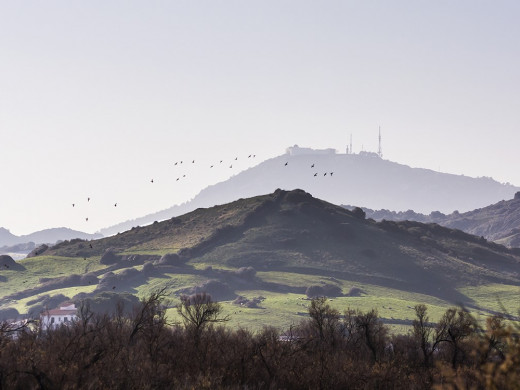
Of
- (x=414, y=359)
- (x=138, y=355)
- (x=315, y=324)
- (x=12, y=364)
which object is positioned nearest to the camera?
(x=12, y=364)

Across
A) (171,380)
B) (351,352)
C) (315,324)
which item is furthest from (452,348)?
(171,380)

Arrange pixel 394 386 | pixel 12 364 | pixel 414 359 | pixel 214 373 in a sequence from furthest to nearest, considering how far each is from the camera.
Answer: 1. pixel 414 359
2. pixel 394 386
3. pixel 214 373
4. pixel 12 364

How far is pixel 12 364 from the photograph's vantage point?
7419 centimetres

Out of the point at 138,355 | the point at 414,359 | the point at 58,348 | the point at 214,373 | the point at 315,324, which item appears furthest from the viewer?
the point at 315,324

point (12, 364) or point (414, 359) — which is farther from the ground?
point (12, 364)

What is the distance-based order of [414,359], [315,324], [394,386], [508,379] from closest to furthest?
[508,379] < [394,386] < [414,359] < [315,324]

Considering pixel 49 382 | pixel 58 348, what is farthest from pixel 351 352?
pixel 49 382

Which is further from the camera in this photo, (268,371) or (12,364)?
(268,371)

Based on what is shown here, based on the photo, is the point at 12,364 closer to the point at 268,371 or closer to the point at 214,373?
the point at 214,373

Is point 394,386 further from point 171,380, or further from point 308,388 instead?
point 171,380

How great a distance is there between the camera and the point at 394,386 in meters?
85.1

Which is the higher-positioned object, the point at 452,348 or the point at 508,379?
the point at 508,379

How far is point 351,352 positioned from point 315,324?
93.8 feet

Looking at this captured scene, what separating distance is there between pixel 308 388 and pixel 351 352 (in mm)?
38787
